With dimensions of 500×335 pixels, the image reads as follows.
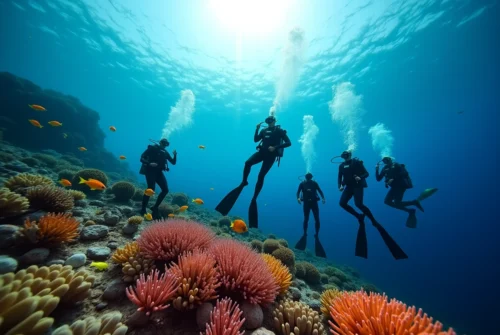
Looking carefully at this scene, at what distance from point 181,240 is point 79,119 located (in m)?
31.2

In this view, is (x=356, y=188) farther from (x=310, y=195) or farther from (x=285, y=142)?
(x=285, y=142)

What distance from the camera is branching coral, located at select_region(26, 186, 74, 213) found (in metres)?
4.24

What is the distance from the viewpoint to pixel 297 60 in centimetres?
2528

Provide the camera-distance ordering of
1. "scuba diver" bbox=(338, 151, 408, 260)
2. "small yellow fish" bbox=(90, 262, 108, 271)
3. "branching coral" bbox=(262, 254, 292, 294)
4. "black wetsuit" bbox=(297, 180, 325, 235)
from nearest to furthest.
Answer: "small yellow fish" bbox=(90, 262, 108, 271) → "branching coral" bbox=(262, 254, 292, 294) → "scuba diver" bbox=(338, 151, 408, 260) → "black wetsuit" bbox=(297, 180, 325, 235)

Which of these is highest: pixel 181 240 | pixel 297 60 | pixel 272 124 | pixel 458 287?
pixel 297 60

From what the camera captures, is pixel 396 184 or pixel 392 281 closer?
pixel 396 184

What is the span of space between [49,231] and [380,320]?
4998 millimetres

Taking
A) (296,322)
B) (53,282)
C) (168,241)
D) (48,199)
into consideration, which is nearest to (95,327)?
(53,282)

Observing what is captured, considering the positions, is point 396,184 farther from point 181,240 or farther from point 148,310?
point 148,310

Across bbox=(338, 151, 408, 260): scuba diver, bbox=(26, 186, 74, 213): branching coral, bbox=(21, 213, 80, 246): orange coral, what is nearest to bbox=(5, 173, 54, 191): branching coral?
bbox=(26, 186, 74, 213): branching coral

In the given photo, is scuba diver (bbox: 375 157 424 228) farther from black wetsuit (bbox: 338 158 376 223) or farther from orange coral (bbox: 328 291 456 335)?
orange coral (bbox: 328 291 456 335)

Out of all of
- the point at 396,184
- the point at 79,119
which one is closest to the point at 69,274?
the point at 396,184

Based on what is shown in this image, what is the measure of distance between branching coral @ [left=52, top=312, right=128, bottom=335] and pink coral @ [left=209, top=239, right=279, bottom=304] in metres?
1.23

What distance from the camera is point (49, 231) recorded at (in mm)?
3322
